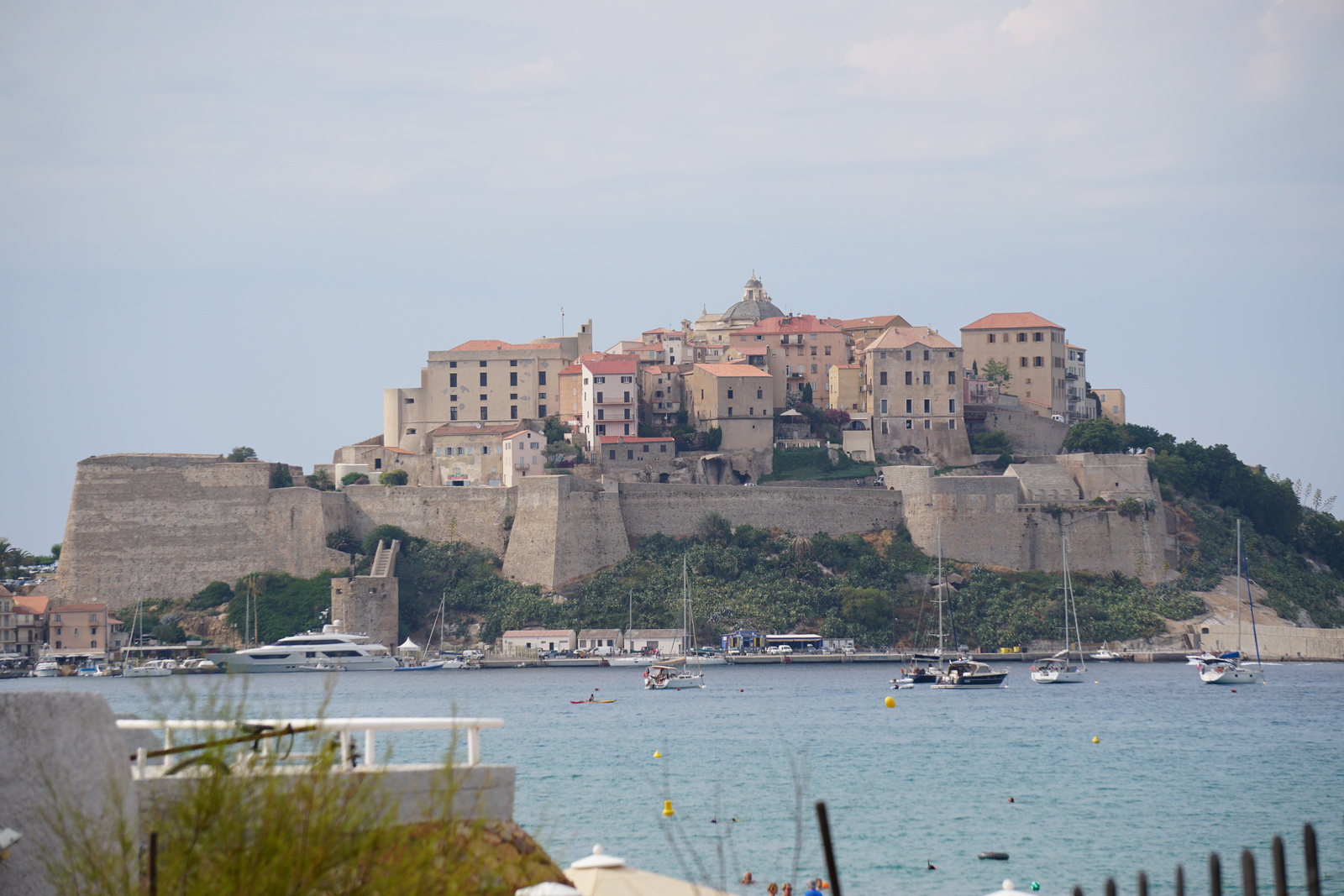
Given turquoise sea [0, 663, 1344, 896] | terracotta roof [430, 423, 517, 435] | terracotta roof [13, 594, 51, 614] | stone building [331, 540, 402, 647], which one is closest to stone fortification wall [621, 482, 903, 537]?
turquoise sea [0, 663, 1344, 896]

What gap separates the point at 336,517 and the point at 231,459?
7.26 meters

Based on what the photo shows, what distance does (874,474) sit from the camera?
203 feet

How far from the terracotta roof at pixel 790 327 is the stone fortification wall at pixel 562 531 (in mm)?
16109

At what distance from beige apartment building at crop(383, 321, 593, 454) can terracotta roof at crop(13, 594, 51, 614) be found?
14.4 meters

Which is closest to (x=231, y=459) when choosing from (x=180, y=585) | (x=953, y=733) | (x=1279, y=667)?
(x=180, y=585)

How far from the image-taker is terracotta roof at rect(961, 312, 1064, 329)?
7025 cm

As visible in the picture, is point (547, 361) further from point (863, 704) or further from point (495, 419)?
point (863, 704)

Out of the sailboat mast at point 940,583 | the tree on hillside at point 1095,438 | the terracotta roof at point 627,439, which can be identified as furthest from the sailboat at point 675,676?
the tree on hillside at point 1095,438

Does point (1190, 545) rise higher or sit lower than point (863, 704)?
higher

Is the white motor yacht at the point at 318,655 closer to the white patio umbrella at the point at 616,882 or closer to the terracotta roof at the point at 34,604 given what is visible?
the terracotta roof at the point at 34,604

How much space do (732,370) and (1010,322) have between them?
14487mm

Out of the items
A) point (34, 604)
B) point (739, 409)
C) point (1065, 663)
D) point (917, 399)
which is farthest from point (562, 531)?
point (34, 604)

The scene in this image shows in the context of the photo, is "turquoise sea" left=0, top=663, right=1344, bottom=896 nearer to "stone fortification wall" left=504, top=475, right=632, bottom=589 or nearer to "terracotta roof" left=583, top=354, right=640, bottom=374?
"stone fortification wall" left=504, top=475, right=632, bottom=589

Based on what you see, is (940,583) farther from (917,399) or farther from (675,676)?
(675,676)
